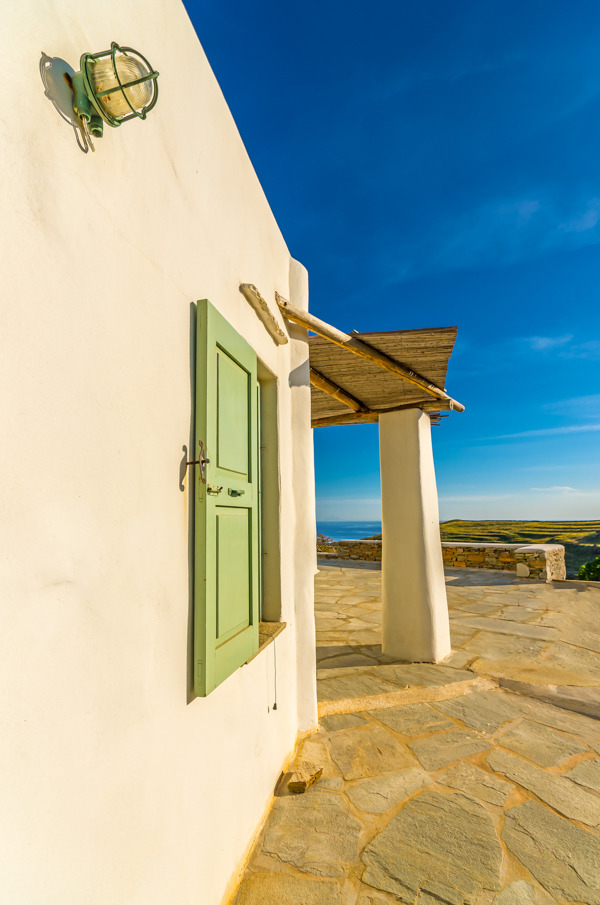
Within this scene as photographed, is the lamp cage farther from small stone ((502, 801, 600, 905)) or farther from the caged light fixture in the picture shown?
small stone ((502, 801, 600, 905))

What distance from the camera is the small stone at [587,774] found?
8.56 feet

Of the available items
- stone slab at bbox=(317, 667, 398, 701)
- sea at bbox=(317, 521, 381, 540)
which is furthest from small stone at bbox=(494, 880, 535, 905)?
sea at bbox=(317, 521, 381, 540)

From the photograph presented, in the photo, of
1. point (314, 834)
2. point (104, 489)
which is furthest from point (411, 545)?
point (104, 489)

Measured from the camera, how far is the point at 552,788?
2.57 metres

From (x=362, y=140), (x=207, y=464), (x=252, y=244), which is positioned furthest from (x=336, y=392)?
(x=362, y=140)

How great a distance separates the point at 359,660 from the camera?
15.8 feet

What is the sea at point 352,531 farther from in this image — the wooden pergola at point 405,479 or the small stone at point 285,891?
the small stone at point 285,891

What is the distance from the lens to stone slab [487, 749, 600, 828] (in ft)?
7.75

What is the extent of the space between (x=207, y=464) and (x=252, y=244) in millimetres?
1603

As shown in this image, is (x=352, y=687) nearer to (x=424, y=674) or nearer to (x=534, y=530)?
(x=424, y=674)

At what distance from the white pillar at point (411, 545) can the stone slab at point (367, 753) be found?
1.56 metres

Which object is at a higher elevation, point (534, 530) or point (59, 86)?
point (59, 86)

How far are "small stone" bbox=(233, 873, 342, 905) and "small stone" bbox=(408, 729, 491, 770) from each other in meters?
1.19

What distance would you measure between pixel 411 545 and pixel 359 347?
2333mm
